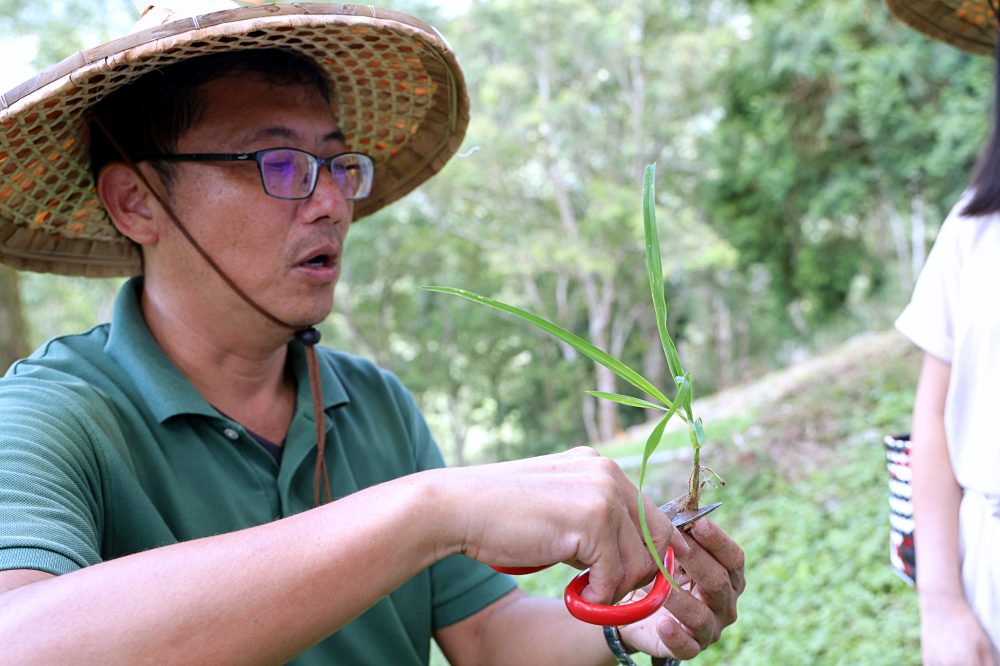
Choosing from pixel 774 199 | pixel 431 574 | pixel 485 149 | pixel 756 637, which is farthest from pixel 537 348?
pixel 431 574

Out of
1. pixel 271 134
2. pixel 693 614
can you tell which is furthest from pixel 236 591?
pixel 271 134

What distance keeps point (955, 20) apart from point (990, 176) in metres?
0.74

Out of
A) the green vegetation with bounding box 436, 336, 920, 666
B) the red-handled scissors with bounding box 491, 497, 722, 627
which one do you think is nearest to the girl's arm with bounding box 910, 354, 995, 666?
the red-handled scissors with bounding box 491, 497, 722, 627

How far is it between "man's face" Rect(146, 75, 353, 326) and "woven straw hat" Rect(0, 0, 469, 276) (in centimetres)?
13

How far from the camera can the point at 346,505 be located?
43.4 inches

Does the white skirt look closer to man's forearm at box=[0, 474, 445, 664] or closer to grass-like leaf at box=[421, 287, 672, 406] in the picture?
grass-like leaf at box=[421, 287, 672, 406]

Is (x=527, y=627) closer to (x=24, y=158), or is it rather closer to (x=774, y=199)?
(x=24, y=158)

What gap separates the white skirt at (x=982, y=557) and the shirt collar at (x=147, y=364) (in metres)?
1.48

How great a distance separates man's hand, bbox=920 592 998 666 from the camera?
1.84 metres

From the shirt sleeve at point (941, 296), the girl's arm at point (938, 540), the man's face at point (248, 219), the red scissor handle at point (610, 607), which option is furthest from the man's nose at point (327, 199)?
the girl's arm at point (938, 540)

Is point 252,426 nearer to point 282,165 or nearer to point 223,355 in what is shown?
point 223,355

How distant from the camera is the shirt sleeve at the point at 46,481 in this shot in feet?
3.47

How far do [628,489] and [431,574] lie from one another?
0.88 metres

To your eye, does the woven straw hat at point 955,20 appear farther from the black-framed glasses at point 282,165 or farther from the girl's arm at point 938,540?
the black-framed glasses at point 282,165
